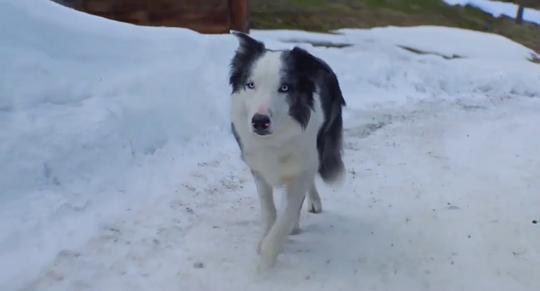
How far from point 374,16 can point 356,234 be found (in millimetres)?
24108

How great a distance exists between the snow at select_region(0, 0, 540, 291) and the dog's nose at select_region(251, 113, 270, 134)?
3.50 ft

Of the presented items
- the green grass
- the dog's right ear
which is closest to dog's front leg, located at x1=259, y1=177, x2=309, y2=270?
the dog's right ear

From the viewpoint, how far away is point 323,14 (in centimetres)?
2586

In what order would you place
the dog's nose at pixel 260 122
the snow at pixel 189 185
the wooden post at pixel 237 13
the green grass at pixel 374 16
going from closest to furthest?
the dog's nose at pixel 260 122
the snow at pixel 189 185
the wooden post at pixel 237 13
the green grass at pixel 374 16

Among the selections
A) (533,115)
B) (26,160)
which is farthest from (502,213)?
(533,115)

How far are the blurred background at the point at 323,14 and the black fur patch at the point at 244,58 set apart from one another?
887 centimetres

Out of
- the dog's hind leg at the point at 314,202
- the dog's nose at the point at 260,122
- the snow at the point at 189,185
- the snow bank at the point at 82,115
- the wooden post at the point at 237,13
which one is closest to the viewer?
the dog's nose at the point at 260,122

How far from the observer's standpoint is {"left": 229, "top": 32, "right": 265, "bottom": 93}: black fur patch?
444cm

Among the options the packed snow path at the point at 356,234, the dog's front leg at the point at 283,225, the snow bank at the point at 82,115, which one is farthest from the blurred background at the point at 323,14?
the dog's front leg at the point at 283,225

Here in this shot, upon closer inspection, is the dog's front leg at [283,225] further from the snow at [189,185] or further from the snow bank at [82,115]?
the snow bank at [82,115]

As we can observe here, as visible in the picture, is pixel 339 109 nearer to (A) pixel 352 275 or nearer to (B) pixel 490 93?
(A) pixel 352 275

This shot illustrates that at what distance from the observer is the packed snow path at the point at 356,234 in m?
4.34

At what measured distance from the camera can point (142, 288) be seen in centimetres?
411

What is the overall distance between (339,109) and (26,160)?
9.35 feet
